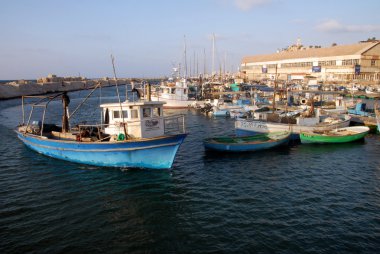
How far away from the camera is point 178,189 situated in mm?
18625

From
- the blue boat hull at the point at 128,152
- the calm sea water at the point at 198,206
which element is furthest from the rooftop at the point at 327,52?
the blue boat hull at the point at 128,152

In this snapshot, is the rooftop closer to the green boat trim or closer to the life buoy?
the green boat trim

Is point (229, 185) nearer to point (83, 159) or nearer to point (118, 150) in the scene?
point (118, 150)

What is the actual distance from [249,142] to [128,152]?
11882mm

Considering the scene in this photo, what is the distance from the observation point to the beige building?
88.6 meters

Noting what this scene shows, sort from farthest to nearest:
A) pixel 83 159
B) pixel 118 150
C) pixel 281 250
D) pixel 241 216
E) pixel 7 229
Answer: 1. pixel 83 159
2. pixel 118 150
3. pixel 241 216
4. pixel 7 229
5. pixel 281 250

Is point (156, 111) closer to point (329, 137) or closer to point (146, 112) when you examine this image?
point (146, 112)

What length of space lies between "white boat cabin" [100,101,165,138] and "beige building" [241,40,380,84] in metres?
60.9

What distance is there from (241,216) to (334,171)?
10.8 metres

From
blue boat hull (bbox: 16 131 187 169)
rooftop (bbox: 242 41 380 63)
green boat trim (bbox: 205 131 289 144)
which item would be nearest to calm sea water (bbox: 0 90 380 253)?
blue boat hull (bbox: 16 131 187 169)

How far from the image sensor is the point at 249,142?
90.3 ft

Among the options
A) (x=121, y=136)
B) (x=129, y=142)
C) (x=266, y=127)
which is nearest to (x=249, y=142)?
(x=266, y=127)

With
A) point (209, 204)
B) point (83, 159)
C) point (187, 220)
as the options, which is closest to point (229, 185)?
point (209, 204)

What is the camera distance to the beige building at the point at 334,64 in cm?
8862
